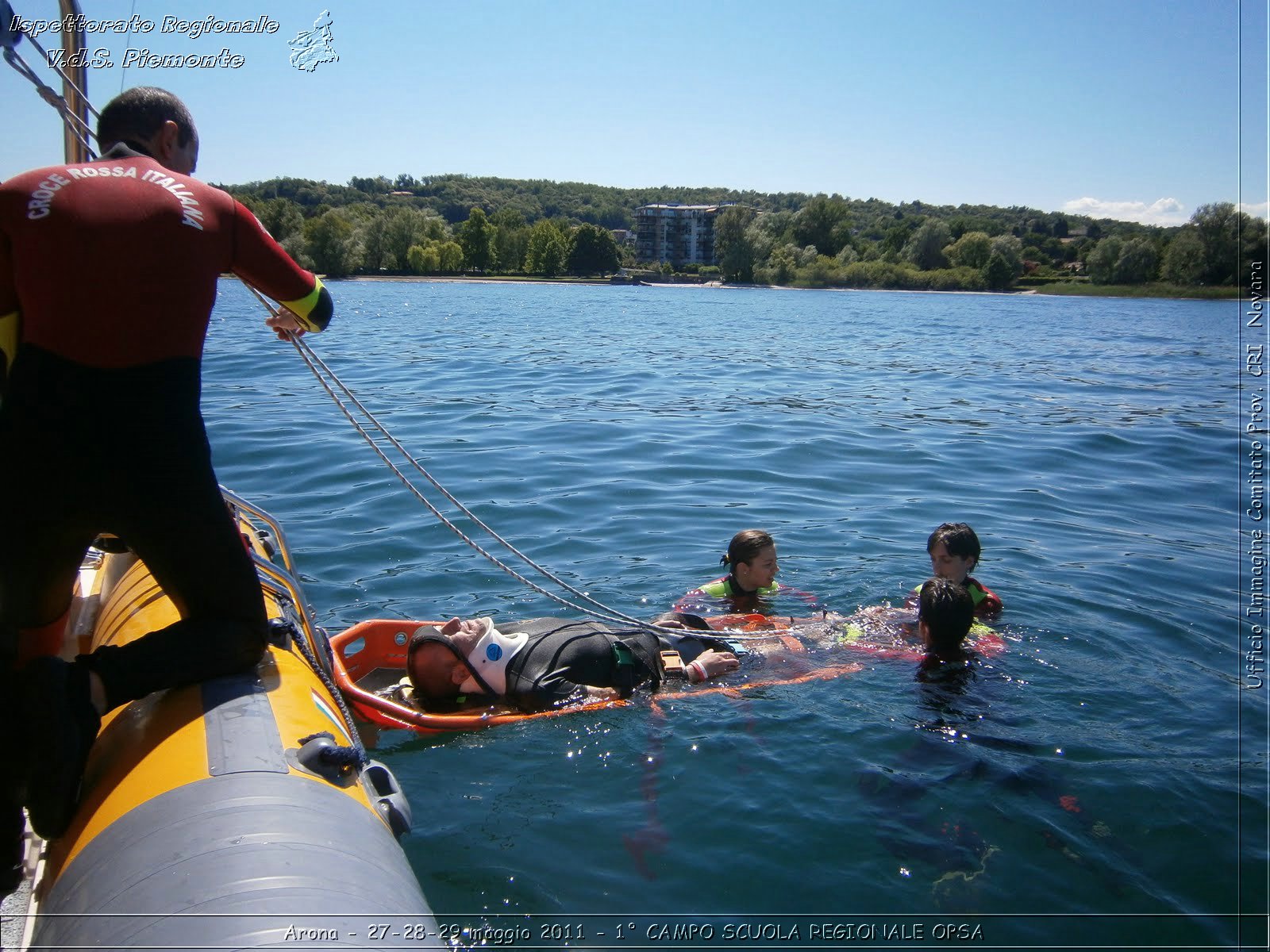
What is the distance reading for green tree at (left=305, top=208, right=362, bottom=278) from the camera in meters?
76.0

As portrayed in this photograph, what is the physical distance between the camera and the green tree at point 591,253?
10038cm

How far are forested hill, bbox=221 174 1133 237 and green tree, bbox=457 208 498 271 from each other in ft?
115

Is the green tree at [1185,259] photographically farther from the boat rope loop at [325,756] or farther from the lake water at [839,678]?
the boat rope loop at [325,756]

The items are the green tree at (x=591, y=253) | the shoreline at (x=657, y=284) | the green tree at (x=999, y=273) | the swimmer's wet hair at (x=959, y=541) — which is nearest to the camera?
the swimmer's wet hair at (x=959, y=541)

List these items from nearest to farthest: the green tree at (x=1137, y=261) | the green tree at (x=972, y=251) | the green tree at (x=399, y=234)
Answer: the green tree at (x=1137, y=261) < the green tree at (x=399, y=234) < the green tree at (x=972, y=251)

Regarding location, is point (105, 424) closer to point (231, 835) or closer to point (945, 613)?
point (231, 835)

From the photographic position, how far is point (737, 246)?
92.8m

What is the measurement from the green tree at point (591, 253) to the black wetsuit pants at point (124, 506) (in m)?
99.5

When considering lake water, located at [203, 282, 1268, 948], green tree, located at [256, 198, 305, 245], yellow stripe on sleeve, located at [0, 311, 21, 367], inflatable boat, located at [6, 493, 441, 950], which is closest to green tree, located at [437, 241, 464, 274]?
green tree, located at [256, 198, 305, 245]

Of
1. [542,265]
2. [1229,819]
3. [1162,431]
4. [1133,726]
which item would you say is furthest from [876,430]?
[542,265]

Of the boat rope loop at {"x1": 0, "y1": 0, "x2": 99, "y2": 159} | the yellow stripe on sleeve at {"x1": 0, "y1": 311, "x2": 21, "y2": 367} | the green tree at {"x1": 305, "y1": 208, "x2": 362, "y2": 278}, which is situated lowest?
the yellow stripe on sleeve at {"x1": 0, "y1": 311, "x2": 21, "y2": 367}

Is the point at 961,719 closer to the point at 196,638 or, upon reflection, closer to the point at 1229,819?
the point at 1229,819

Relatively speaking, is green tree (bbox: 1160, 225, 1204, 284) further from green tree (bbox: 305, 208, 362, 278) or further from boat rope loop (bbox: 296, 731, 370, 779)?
green tree (bbox: 305, 208, 362, 278)

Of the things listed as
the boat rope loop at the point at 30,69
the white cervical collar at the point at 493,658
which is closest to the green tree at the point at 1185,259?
the white cervical collar at the point at 493,658
